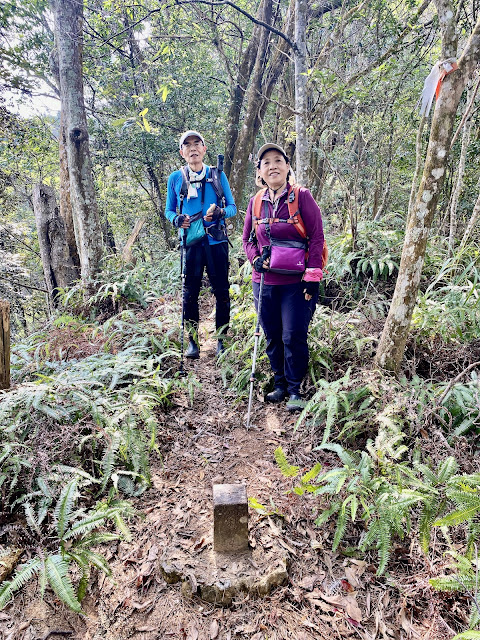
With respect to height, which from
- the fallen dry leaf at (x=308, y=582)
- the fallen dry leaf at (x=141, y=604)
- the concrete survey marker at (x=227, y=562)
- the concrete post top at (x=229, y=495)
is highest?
A: the concrete post top at (x=229, y=495)

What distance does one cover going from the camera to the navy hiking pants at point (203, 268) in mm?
5043

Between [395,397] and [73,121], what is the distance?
765cm

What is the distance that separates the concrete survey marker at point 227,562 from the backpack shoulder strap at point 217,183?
3749 millimetres

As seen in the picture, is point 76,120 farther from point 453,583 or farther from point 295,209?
point 453,583

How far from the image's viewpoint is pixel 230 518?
7.88ft

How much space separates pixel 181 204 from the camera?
4945 mm

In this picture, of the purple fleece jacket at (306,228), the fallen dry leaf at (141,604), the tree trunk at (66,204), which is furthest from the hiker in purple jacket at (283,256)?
the tree trunk at (66,204)

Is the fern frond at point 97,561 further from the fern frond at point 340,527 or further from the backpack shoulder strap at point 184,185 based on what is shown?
the backpack shoulder strap at point 184,185

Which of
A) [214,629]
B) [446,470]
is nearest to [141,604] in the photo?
[214,629]

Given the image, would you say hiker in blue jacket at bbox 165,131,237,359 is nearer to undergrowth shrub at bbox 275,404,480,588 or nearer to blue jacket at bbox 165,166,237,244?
blue jacket at bbox 165,166,237,244

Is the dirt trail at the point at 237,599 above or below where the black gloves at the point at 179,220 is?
below

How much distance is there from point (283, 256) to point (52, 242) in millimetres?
6092

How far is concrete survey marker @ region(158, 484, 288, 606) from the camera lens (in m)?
2.36

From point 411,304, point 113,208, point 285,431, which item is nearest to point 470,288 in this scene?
point 411,304
